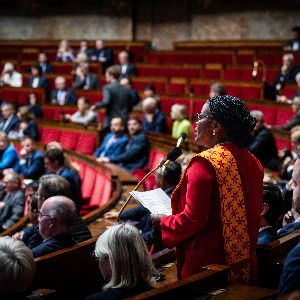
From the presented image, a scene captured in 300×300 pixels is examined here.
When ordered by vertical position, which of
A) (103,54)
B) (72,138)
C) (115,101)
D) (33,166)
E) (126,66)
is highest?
(103,54)

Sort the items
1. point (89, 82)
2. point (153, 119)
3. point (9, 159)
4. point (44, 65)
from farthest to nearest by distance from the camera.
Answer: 1. point (44, 65)
2. point (89, 82)
3. point (153, 119)
4. point (9, 159)

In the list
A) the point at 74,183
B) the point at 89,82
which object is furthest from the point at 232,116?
the point at 89,82

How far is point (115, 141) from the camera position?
16.9ft

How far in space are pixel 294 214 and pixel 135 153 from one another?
258 cm

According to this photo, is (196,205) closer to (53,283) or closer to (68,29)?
(53,283)

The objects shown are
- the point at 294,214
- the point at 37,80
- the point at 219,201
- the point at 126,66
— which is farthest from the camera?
the point at 37,80

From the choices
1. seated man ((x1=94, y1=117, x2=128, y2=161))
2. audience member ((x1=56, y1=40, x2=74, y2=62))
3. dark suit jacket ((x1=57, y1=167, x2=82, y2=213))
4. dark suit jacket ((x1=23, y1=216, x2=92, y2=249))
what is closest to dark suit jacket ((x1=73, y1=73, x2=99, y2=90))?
audience member ((x1=56, y1=40, x2=74, y2=62))

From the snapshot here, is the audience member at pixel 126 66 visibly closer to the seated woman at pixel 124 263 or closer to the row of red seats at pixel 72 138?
the row of red seats at pixel 72 138

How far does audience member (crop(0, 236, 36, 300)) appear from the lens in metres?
1.47

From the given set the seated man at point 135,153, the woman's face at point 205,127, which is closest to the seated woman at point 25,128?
the seated man at point 135,153

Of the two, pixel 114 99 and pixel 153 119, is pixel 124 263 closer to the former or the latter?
pixel 153 119

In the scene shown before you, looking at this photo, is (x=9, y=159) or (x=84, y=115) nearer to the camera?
(x=9, y=159)

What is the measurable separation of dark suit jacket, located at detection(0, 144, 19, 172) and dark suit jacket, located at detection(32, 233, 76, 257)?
9.49 feet

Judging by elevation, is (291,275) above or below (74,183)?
above
